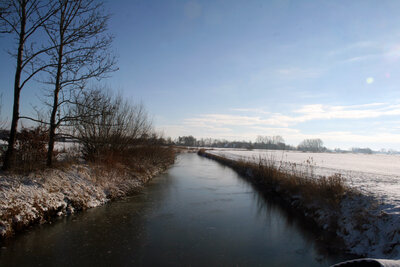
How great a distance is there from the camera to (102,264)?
4.92 m

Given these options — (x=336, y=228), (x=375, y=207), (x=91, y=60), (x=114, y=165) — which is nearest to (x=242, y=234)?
(x=336, y=228)

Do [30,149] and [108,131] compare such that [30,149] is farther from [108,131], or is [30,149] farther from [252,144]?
[252,144]

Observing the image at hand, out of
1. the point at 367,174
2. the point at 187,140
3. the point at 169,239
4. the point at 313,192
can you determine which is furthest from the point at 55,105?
the point at 187,140

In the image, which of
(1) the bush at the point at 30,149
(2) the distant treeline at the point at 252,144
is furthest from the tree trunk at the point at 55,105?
(2) the distant treeline at the point at 252,144

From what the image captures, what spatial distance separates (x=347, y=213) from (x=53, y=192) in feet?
31.8

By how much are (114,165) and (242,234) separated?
29.2 ft

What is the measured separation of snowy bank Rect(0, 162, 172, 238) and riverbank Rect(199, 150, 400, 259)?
8579 millimetres

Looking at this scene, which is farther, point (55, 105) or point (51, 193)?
point (55, 105)

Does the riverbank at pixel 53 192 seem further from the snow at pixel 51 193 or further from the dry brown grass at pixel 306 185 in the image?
the dry brown grass at pixel 306 185

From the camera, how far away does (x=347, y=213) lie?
7.54 meters

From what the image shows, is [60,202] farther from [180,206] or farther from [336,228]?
[336,228]

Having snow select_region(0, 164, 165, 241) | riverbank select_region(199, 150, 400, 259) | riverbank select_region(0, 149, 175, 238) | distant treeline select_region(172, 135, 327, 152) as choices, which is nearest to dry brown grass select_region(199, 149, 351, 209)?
riverbank select_region(199, 150, 400, 259)

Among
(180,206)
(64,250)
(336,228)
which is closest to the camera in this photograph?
(64,250)

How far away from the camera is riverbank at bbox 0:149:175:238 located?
5.95 m
